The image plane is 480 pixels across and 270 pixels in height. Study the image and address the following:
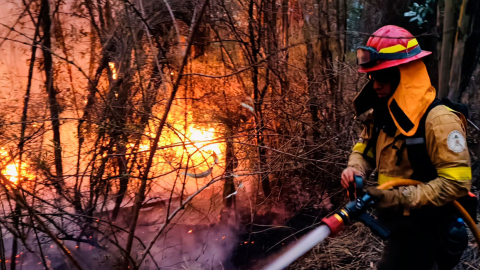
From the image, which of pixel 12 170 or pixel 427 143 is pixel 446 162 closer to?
pixel 427 143

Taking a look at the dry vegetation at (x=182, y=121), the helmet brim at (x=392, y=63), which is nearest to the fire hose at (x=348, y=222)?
the helmet brim at (x=392, y=63)

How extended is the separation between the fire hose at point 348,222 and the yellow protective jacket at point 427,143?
0.40 feet

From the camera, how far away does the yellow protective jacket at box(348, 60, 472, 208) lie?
1546mm

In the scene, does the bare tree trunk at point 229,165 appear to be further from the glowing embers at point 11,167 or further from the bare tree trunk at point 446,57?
the bare tree trunk at point 446,57

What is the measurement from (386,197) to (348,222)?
285 mm

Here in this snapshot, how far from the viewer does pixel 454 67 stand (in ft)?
13.7

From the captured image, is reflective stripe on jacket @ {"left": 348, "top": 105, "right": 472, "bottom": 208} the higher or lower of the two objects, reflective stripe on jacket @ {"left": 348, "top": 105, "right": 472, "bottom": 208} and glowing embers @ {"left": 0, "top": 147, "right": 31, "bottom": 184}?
the higher

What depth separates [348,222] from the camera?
1.56 m

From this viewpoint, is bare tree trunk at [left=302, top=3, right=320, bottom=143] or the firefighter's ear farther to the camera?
bare tree trunk at [left=302, top=3, right=320, bottom=143]

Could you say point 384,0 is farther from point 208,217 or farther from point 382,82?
point 208,217

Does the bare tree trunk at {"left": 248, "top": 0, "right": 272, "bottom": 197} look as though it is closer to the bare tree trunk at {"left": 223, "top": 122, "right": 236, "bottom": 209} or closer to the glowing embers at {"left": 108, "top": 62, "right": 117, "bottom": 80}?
the bare tree trunk at {"left": 223, "top": 122, "right": 236, "bottom": 209}

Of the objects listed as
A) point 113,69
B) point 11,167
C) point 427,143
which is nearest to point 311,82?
point 427,143

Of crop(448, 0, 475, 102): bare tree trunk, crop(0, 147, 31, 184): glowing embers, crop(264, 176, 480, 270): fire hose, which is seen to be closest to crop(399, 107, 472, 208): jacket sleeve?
crop(264, 176, 480, 270): fire hose

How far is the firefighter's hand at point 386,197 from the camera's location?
162cm
